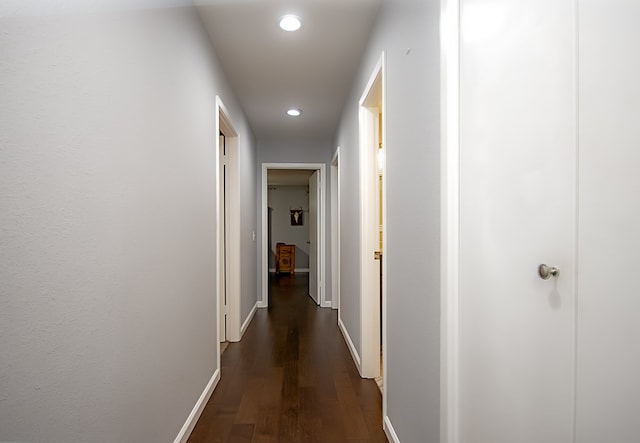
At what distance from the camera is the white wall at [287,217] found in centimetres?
1010

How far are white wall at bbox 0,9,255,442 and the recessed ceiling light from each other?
59cm

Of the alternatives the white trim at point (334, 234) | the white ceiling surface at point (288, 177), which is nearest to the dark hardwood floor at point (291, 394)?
the white trim at point (334, 234)

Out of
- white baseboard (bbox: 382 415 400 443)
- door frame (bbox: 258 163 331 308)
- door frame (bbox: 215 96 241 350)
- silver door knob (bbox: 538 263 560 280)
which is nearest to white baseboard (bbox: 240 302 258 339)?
door frame (bbox: 215 96 241 350)

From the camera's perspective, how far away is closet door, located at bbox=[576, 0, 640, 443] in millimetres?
643

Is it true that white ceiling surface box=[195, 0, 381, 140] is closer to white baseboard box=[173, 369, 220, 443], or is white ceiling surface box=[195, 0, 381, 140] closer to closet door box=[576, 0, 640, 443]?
closet door box=[576, 0, 640, 443]

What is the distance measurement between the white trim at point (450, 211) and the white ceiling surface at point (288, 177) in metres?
6.13

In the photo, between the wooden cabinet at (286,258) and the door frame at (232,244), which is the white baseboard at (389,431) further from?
the wooden cabinet at (286,258)

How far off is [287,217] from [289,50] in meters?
7.47

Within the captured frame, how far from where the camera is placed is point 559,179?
79 cm

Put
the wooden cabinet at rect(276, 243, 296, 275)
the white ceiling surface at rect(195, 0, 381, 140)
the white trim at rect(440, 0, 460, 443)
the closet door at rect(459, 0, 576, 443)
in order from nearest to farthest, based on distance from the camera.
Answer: the closet door at rect(459, 0, 576, 443) → the white trim at rect(440, 0, 460, 443) → the white ceiling surface at rect(195, 0, 381, 140) → the wooden cabinet at rect(276, 243, 296, 275)

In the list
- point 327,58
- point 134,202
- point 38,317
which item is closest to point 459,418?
point 38,317

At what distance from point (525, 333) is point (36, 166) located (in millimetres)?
1247

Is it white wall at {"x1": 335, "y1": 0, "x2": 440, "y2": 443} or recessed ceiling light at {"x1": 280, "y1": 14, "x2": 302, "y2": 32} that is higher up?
recessed ceiling light at {"x1": 280, "y1": 14, "x2": 302, "y2": 32}

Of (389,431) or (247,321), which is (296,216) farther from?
(389,431)
